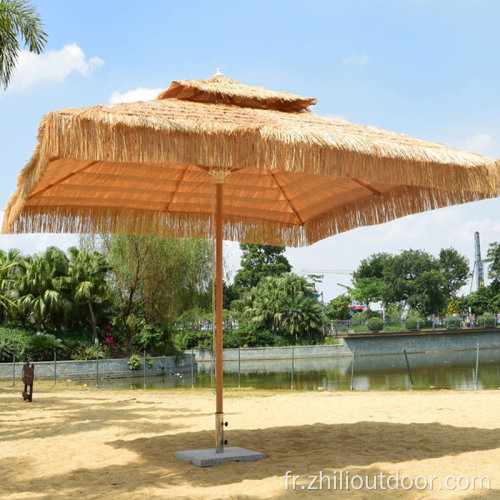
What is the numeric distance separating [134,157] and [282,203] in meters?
3.45

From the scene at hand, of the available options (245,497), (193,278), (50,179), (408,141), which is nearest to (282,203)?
(408,141)

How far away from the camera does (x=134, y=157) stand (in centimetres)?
430

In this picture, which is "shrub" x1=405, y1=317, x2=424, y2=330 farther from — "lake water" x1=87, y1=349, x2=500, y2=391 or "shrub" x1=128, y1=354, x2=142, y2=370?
"shrub" x1=128, y1=354, x2=142, y2=370

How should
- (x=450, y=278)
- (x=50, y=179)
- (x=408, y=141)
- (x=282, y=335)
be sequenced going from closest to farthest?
1. (x=408, y=141)
2. (x=50, y=179)
3. (x=282, y=335)
4. (x=450, y=278)

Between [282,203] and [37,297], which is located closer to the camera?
[282,203]

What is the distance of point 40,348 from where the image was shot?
25766 mm

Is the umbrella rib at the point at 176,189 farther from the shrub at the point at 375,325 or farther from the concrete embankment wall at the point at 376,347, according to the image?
the shrub at the point at 375,325

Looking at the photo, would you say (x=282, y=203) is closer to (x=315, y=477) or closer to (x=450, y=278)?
(x=315, y=477)

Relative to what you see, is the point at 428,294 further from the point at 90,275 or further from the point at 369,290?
the point at 90,275

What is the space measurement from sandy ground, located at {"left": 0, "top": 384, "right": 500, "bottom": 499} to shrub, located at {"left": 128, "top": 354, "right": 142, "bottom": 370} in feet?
49.4

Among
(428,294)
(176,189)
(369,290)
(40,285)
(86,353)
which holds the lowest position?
(86,353)

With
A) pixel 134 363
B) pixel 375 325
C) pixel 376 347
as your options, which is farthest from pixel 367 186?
pixel 375 325

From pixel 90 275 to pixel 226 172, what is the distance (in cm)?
2364

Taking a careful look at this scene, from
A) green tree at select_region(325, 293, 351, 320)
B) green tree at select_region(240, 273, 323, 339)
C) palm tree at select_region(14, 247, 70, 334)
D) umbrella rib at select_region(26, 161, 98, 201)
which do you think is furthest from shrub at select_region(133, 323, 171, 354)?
green tree at select_region(325, 293, 351, 320)
